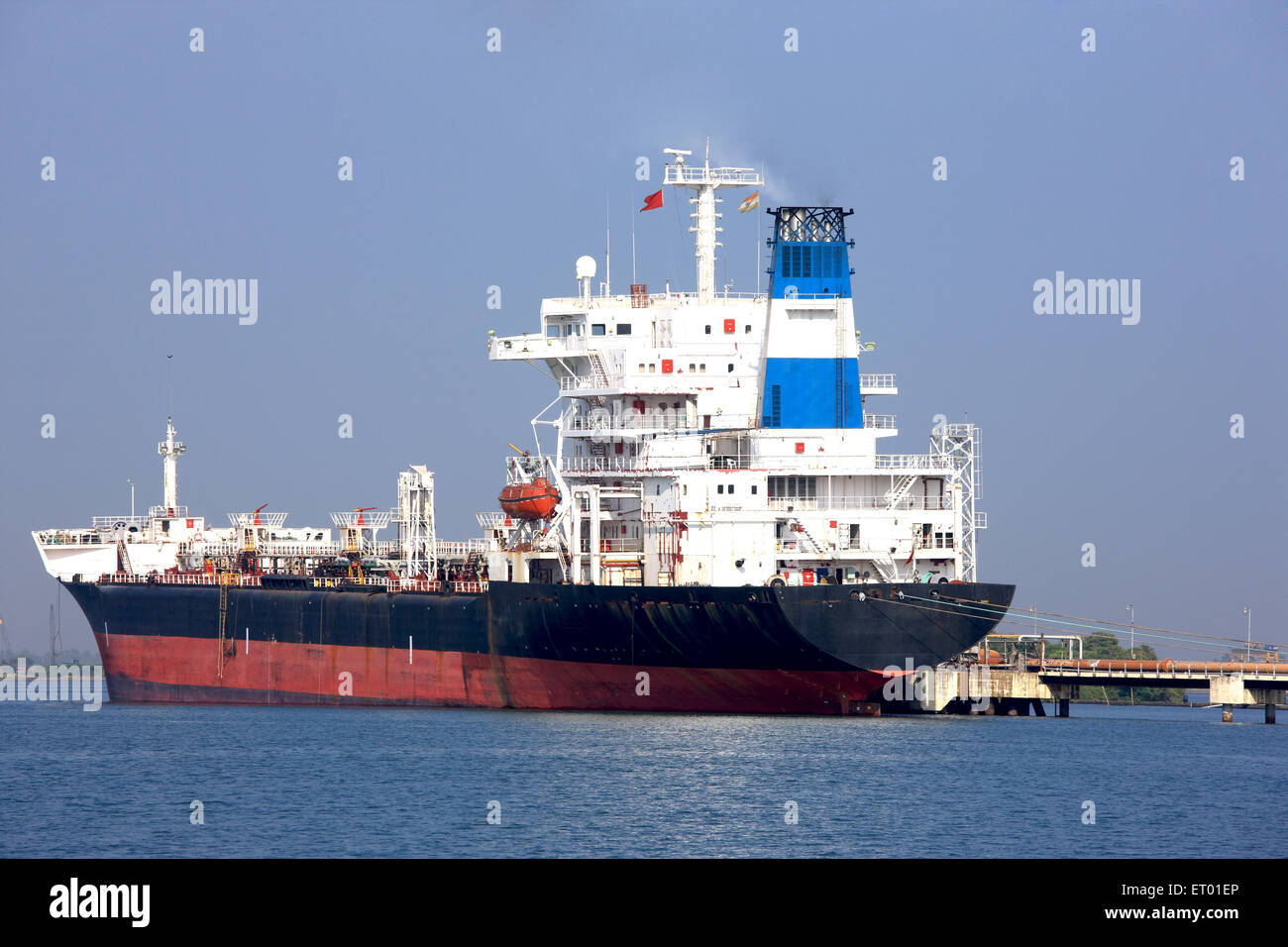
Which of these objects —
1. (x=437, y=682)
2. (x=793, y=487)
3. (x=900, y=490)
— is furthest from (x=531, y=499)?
(x=900, y=490)

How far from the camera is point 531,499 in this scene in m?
52.4

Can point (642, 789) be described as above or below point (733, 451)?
below

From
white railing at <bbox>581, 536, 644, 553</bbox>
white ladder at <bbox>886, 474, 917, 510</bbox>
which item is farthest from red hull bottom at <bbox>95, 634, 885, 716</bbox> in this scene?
white ladder at <bbox>886, 474, 917, 510</bbox>

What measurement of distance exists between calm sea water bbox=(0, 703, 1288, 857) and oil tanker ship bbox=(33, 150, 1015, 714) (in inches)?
66.0

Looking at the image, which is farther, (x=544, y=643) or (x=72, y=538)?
(x=72, y=538)

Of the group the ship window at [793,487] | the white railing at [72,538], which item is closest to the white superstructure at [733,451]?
the ship window at [793,487]

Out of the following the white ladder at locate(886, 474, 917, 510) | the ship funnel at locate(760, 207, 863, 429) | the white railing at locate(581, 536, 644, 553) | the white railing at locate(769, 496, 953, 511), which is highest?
the ship funnel at locate(760, 207, 863, 429)

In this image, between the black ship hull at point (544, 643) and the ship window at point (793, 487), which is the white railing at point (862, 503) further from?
the black ship hull at point (544, 643)

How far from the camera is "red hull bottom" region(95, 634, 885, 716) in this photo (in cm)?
4747

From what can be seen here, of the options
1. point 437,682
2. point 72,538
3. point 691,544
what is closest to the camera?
point 691,544

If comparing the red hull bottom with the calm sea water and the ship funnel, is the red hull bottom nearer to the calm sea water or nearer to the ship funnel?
the calm sea water

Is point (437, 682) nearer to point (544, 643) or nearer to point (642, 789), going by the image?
point (544, 643)

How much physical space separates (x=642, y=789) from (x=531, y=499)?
59.1 feet

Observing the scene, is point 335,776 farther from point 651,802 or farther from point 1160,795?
point 1160,795
